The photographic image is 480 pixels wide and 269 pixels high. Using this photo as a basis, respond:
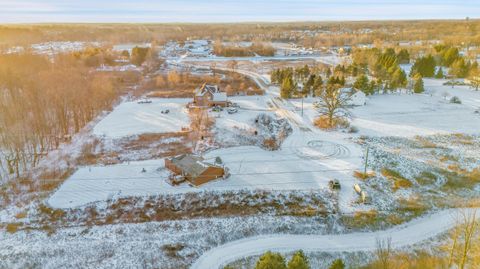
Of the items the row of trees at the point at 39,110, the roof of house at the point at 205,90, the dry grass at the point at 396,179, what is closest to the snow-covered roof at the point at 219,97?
the roof of house at the point at 205,90

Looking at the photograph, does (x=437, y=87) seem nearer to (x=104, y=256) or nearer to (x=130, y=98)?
(x=130, y=98)

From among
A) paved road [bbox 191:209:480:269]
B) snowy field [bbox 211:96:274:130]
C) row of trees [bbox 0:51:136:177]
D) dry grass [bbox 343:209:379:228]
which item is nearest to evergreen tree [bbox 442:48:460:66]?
snowy field [bbox 211:96:274:130]

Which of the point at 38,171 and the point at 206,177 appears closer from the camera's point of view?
the point at 206,177

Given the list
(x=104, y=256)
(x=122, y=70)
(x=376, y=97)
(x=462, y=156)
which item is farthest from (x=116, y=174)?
(x=122, y=70)

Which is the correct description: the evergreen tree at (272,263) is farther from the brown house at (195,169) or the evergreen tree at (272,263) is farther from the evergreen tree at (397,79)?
the evergreen tree at (397,79)

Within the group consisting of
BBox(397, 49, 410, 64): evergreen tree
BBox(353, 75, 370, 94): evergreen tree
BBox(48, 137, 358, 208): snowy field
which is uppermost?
BBox(397, 49, 410, 64): evergreen tree

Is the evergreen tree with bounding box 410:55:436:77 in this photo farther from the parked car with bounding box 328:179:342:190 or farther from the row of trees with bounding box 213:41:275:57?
the parked car with bounding box 328:179:342:190
